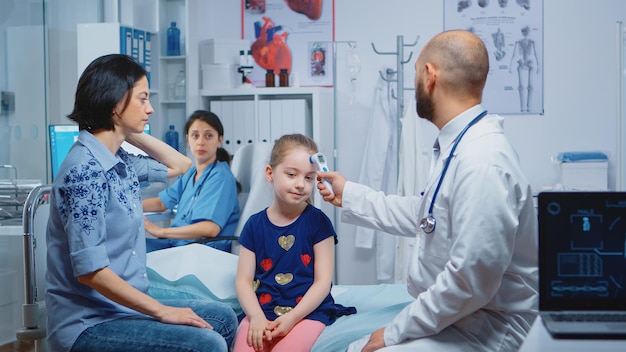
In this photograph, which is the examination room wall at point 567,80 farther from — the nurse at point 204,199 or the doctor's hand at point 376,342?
the doctor's hand at point 376,342

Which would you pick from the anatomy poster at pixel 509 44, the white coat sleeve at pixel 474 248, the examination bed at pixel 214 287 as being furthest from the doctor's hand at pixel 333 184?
the anatomy poster at pixel 509 44

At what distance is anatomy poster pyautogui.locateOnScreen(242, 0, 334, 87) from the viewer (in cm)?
559

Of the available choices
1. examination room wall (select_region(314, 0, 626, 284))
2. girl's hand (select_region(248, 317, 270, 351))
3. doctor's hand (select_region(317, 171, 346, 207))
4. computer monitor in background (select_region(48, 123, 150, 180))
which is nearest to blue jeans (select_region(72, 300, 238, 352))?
girl's hand (select_region(248, 317, 270, 351))

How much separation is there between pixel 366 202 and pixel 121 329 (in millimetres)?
858

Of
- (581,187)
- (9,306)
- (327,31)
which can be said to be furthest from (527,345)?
(327,31)

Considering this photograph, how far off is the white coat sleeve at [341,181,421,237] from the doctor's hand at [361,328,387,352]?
511 millimetres

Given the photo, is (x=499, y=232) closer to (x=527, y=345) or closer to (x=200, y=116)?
(x=527, y=345)

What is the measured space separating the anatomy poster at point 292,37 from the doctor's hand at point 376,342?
364 cm

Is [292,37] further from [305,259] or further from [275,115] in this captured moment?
[305,259]

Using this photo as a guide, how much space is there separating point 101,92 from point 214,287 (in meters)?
0.85

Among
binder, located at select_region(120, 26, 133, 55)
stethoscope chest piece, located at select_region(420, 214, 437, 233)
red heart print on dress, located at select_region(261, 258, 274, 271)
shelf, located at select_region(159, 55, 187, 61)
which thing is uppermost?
binder, located at select_region(120, 26, 133, 55)

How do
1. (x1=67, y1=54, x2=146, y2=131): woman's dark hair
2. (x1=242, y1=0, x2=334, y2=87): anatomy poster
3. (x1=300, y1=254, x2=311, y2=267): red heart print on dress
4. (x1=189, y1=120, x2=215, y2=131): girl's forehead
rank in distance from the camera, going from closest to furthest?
(x1=67, y1=54, x2=146, y2=131): woman's dark hair < (x1=300, y1=254, x2=311, y2=267): red heart print on dress < (x1=189, y1=120, x2=215, y2=131): girl's forehead < (x1=242, y1=0, x2=334, y2=87): anatomy poster

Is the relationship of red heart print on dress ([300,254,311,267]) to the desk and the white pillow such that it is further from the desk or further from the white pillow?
the desk

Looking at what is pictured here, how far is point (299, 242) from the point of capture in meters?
2.62
